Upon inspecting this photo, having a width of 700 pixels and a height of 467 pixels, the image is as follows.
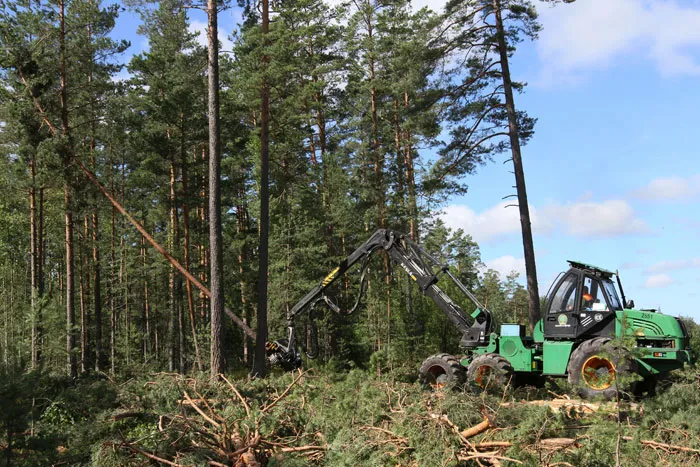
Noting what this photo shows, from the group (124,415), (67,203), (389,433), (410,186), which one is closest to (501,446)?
(389,433)

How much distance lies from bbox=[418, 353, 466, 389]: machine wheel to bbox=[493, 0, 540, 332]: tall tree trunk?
12.7ft

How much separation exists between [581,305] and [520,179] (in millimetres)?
6150

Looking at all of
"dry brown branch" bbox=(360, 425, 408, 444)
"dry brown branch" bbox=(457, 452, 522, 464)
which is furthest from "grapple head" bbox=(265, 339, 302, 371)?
"dry brown branch" bbox=(457, 452, 522, 464)

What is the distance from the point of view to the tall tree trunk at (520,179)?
15.8 metres

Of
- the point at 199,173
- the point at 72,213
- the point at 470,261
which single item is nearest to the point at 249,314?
the point at 199,173

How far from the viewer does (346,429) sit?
6.44 metres

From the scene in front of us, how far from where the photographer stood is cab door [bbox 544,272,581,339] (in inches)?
436

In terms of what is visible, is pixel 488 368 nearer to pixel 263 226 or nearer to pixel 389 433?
pixel 389 433

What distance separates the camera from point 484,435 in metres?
5.88

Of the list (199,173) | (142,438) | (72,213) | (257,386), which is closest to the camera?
(142,438)

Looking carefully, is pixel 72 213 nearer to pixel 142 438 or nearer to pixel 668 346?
pixel 142 438

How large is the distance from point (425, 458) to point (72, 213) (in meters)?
15.4

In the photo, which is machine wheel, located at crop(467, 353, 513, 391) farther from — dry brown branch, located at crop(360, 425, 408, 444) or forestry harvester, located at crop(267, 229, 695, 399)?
dry brown branch, located at crop(360, 425, 408, 444)

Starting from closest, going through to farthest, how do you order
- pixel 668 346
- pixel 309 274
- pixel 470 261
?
pixel 668 346
pixel 309 274
pixel 470 261
